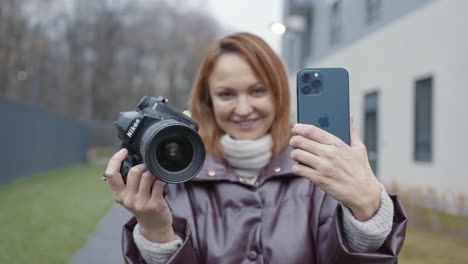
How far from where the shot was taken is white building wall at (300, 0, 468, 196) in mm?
8195

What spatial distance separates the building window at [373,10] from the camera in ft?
39.6

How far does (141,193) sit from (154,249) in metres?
0.21

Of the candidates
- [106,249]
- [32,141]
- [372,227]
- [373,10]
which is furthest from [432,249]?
[32,141]

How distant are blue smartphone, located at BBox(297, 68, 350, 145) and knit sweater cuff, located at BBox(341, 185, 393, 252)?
223mm

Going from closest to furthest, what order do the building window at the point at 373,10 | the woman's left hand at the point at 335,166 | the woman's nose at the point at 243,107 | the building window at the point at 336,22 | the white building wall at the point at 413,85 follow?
the woman's left hand at the point at 335,166 < the woman's nose at the point at 243,107 < the white building wall at the point at 413,85 < the building window at the point at 373,10 < the building window at the point at 336,22

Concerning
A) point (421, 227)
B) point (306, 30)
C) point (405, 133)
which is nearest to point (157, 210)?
point (421, 227)

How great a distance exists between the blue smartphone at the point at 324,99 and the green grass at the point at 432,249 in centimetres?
415

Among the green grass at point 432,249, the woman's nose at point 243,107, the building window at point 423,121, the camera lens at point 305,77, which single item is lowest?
A: the green grass at point 432,249

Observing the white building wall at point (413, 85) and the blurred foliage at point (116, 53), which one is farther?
the blurred foliage at point (116, 53)

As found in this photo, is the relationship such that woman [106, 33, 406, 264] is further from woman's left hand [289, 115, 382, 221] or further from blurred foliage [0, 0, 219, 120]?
blurred foliage [0, 0, 219, 120]

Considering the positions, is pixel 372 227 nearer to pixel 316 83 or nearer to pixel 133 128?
pixel 316 83

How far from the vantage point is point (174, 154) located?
1.52m

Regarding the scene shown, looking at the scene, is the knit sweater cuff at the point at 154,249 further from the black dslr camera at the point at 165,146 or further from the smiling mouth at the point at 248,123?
the smiling mouth at the point at 248,123

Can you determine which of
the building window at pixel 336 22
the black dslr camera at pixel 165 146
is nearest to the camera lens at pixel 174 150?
the black dslr camera at pixel 165 146
